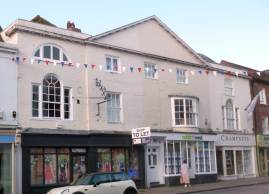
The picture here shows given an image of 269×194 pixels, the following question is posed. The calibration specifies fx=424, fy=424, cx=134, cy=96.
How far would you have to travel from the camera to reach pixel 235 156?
33.6 m

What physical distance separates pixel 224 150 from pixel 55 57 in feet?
51.3

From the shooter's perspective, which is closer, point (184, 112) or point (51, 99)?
point (51, 99)

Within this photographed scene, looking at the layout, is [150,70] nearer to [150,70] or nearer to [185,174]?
[150,70]

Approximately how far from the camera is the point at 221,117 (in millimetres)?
32969

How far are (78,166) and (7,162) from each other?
14.0ft

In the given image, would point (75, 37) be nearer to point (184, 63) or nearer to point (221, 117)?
point (184, 63)

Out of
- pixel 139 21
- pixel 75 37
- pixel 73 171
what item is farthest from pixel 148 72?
pixel 73 171

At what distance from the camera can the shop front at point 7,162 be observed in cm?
2089

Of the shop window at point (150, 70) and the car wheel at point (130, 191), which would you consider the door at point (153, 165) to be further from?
the car wheel at point (130, 191)

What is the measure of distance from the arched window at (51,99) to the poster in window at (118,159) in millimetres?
3853

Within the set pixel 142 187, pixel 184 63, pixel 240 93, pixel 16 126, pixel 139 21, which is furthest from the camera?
pixel 240 93

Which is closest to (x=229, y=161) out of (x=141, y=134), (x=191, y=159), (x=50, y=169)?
(x=191, y=159)

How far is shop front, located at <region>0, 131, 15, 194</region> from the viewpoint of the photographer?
20.9 metres

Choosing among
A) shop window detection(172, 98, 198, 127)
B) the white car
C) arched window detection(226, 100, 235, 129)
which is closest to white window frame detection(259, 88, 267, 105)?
arched window detection(226, 100, 235, 129)
